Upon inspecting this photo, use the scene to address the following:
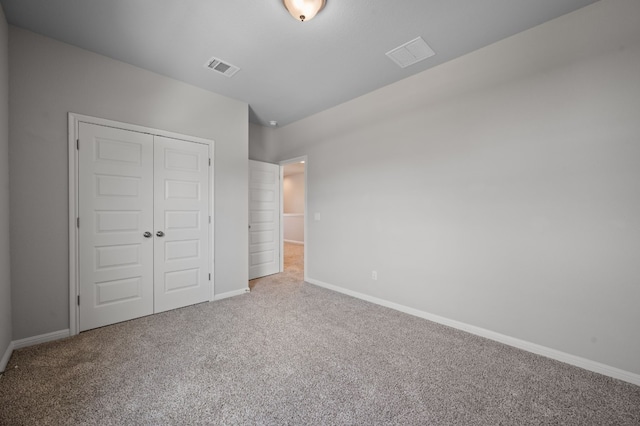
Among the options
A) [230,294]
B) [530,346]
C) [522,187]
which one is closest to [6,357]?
[230,294]

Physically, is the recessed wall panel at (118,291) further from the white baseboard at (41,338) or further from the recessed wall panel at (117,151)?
the recessed wall panel at (117,151)

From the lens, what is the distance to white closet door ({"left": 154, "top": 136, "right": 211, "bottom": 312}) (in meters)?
3.11

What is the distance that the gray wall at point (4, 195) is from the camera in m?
2.07

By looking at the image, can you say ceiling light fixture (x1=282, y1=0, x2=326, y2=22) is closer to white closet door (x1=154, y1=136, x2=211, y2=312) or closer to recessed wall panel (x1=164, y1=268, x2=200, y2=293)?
white closet door (x1=154, y1=136, x2=211, y2=312)

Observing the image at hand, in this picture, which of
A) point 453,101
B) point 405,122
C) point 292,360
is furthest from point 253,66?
point 292,360

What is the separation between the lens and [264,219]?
4824mm

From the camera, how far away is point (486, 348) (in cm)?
235

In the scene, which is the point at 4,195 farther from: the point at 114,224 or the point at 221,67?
the point at 221,67

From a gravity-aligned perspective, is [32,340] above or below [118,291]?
below

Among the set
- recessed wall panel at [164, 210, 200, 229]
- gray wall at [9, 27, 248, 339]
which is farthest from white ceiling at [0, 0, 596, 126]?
recessed wall panel at [164, 210, 200, 229]

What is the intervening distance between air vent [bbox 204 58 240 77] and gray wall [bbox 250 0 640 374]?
5.83 feet

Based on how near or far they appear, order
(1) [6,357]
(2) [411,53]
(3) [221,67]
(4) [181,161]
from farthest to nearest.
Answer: (4) [181,161], (3) [221,67], (2) [411,53], (1) [6,357]

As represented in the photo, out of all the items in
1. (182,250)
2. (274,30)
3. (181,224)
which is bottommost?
(182,250)

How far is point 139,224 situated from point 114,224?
0.23 meters
